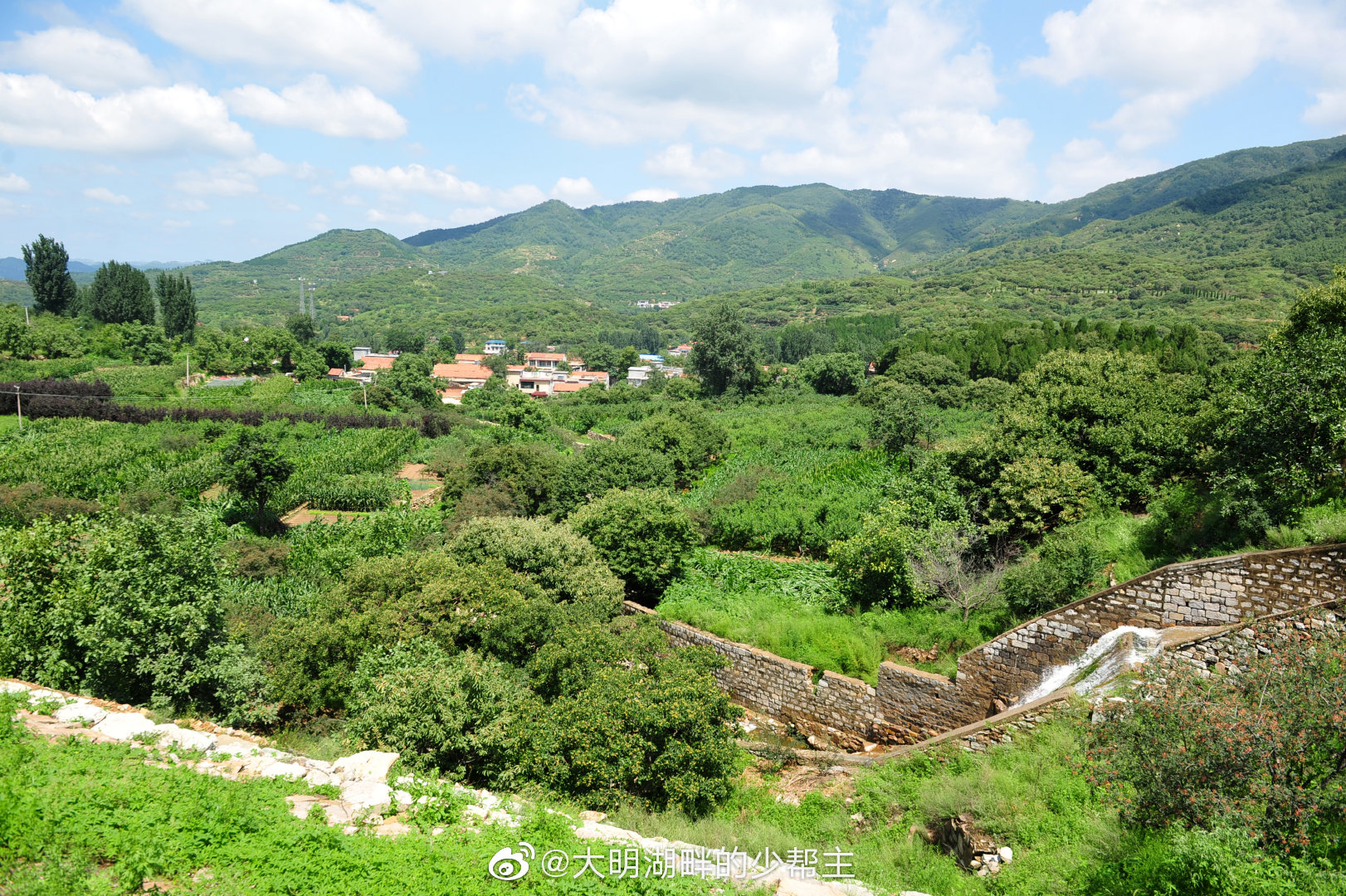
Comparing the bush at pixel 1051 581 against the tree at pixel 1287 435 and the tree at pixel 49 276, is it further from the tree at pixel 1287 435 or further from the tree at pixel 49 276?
the tree at pixel 49 276

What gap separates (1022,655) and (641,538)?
33.4 ft

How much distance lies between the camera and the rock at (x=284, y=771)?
7945 millimetres

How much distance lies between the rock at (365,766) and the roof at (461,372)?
7635cm

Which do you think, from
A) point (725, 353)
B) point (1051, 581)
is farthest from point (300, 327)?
point (1051, 581)

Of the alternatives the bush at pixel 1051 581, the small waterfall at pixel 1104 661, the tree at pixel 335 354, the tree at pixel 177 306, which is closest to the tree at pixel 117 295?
the tree at pixel 177 306

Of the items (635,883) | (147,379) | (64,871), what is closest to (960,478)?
(635,883)

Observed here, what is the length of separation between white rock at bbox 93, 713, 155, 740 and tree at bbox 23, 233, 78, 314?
73268mm

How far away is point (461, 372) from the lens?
3297 inches

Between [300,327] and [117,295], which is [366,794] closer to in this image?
[117,295]

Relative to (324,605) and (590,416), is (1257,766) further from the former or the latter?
(590,416)

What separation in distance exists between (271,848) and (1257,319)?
8564 centimetres

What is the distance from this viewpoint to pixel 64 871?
5309 mm

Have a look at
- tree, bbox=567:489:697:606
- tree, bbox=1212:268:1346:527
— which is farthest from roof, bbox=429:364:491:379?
tree, bbox=1212:268:1346:527

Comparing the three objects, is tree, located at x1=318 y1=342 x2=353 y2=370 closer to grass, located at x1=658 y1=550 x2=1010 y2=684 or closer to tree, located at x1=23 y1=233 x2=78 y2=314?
tree, located at x1=23 y1=233 x2=78 y2=314
